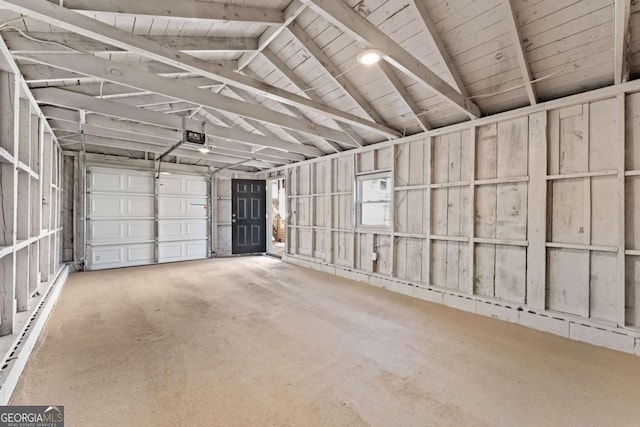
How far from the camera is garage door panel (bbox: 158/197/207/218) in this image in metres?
6.80

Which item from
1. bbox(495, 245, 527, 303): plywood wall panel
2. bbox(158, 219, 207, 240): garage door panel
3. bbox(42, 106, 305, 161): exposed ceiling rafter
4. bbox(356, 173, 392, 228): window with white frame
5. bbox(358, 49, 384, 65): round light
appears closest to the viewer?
bbox(358, 49, 384, 65): round light

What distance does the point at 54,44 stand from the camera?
241 cm

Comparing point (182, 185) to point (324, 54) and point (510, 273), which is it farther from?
point (510, 273)

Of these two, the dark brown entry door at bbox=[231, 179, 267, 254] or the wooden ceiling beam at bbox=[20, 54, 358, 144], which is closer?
the wooden ceiling beam at bbox=[20, 54, 358, 144]

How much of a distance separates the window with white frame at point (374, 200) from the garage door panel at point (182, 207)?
14.8 feet

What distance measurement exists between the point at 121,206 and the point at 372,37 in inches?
256

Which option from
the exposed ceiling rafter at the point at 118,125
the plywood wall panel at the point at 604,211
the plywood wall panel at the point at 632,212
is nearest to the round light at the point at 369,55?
the plywood wall panel at the point at 604,211

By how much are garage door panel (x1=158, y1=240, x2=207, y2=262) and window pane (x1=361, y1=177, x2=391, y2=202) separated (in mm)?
4733

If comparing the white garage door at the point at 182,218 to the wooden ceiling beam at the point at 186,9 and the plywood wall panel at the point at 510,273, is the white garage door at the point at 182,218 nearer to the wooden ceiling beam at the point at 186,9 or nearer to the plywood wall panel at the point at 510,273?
the wooden ceiling beam at the point at 186,9

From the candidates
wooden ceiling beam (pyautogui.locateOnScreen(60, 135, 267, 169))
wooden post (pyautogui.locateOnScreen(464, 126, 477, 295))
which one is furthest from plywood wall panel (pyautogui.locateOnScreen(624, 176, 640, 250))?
wooden ceiling beam (pyautogui.locateOnScreen(60, 135, 267, 169))

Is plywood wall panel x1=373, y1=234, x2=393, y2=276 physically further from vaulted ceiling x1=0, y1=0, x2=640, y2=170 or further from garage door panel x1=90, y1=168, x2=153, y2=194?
garage door panel x1=90, y1=168, x2=153, y2=194

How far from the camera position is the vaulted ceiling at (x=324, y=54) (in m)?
2.20

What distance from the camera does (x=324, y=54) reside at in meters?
3.42

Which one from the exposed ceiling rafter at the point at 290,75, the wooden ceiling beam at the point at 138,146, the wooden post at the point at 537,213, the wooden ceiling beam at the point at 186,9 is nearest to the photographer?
the wooden ceiling beam at the point at 186,9
